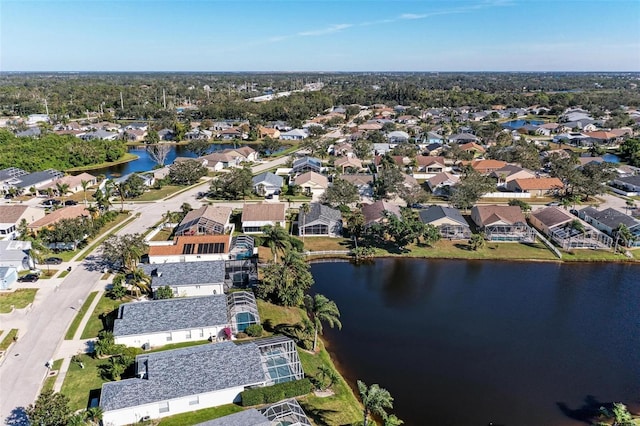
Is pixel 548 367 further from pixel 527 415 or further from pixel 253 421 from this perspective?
pixel 253 421

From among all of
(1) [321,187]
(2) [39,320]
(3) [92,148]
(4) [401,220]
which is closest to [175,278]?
(2) [39,320]

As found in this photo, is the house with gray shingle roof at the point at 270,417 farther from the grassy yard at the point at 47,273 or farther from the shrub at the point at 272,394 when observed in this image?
the grassy yard at the point at 47,273

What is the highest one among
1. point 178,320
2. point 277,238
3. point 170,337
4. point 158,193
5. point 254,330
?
point 277,238

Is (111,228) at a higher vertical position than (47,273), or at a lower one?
higher

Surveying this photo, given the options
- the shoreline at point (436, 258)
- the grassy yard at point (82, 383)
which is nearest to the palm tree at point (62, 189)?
the shoreline at point (436, 258)

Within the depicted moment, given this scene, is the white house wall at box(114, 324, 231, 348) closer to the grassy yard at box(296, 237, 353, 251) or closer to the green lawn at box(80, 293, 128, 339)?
the green lawn at box(80, 293, 128, 339)

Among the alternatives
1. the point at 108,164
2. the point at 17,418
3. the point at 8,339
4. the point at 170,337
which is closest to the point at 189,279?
the point at 170,337

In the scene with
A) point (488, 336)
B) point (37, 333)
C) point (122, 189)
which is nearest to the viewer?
point (37, 333)

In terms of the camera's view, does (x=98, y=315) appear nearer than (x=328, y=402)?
No

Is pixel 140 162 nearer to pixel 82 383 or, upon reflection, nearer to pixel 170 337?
pixel 170 337
